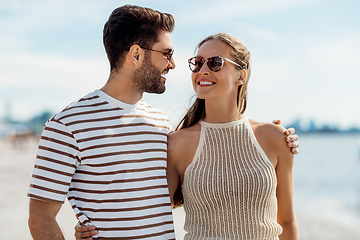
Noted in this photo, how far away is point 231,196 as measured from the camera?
2.46 meters

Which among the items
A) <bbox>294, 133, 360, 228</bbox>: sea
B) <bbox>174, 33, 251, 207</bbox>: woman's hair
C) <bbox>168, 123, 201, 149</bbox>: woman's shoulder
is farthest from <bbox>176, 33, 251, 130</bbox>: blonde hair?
<bbox>294, 133, 360, 228</bbox>: sea

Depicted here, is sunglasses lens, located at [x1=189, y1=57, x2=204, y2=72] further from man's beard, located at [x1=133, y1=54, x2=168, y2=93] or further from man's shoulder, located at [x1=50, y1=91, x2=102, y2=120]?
man's shoulder, located at [x1=50, y1=91, x2=102, y2=120]

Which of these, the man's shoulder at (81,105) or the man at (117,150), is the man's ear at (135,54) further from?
the man's shoulder at (81,105)

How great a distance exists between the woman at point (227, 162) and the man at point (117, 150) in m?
0.21

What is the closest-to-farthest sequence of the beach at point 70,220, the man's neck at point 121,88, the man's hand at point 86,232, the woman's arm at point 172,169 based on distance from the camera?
1. the man's hand at point 86,232
2. the man's neck at point 121,88
3. the woman's arm at point 172,169
4. the beach at point 70,220

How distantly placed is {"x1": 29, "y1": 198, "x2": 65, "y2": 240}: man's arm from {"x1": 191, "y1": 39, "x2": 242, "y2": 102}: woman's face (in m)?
1.25

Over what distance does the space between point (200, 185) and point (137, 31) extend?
1.13m

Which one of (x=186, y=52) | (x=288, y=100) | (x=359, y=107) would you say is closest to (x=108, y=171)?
(x=186, y=52)

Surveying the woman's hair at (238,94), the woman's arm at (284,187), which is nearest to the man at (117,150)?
the woman's hair at (238,94)

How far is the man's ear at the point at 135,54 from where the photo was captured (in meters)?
2.42

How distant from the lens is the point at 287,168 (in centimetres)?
264

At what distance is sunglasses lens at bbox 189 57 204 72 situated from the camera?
106 inches

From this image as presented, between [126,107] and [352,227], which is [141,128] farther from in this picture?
[352,227]

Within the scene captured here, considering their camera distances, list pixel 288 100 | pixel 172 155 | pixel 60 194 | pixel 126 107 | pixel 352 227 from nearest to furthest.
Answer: pixel 60 194
pixel 126 107
pixel 172 155
pixel 352 227
pixel 288 100
